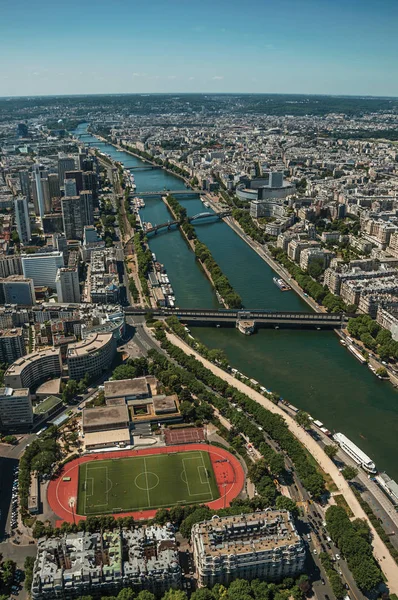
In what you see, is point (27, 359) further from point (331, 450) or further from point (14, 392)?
point (331, 450)

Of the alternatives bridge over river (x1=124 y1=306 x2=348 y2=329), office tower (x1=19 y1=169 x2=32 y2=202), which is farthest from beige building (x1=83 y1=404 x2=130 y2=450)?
office tower (x1=19 y1=169 x2=32 y2=202)

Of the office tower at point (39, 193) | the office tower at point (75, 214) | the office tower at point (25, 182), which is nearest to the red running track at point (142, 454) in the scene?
the office tower at point (75, 214)

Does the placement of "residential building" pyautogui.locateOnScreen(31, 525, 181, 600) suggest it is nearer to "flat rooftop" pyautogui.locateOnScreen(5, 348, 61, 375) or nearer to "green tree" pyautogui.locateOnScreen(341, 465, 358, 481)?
"green tree" pyautogui.locateOnScreen(341, 465, 358, 481)

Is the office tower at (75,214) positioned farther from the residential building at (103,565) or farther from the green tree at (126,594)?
the green tree at (126,594)

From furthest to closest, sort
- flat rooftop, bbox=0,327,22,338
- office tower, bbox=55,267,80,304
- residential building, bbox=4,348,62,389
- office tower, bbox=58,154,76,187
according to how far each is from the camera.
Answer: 1. office tower, bbox=58,154,76,187
2. office tower, bbox=55,267,80,304
3. flat rooftop, bbox=0,327,22,338
4. residential building, bbox=4,348,62,389

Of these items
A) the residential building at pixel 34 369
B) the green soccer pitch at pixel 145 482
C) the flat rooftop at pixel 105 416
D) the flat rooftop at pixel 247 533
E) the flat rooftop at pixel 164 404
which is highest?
the residential building at pixel 34 369
